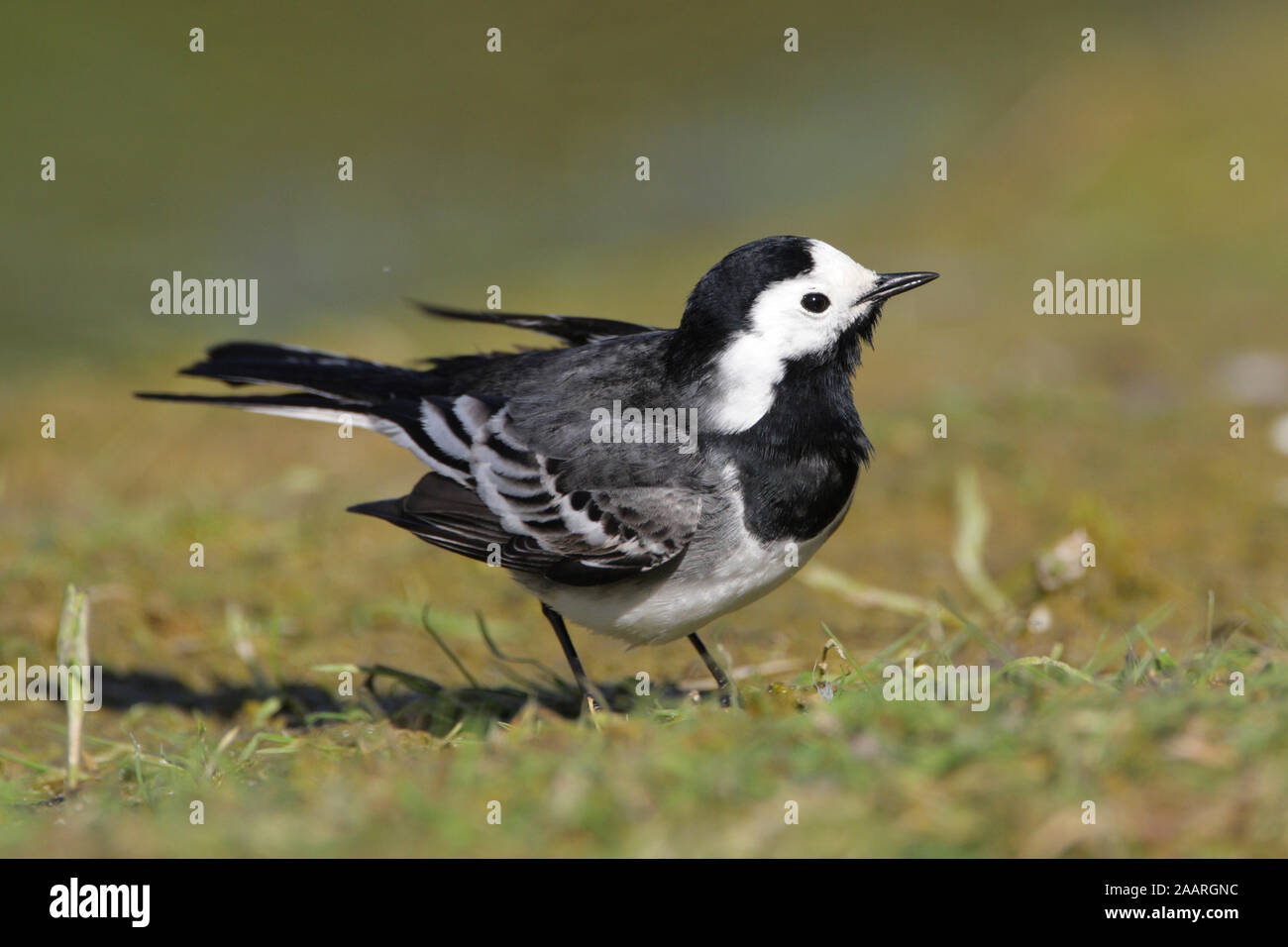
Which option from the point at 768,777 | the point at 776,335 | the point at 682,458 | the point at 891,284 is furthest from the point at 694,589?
the point at 768,777

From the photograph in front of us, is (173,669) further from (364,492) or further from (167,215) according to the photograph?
(167,215)

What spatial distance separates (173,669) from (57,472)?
3.66 meters

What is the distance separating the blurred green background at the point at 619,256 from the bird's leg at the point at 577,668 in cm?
50

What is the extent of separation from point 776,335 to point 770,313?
77mm

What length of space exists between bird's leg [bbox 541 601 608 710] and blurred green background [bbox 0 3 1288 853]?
50 cm

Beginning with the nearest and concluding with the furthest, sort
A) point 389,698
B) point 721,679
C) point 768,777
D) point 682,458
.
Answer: point 768,777, point 682,458, point 721,679, point 389,698

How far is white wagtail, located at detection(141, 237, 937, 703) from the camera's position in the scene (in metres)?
4.86

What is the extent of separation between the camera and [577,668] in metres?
5.29

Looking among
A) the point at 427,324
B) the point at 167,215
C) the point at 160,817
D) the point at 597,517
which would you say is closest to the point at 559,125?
the point at 167,215

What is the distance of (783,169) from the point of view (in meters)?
17.3

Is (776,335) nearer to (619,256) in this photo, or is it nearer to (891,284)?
(891,284)

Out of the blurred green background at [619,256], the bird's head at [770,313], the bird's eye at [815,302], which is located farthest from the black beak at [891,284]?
the blurred green background at [619,256]

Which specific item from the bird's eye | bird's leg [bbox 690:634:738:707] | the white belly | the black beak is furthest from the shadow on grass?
the black beak

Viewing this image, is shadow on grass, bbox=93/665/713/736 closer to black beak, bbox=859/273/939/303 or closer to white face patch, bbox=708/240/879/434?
white face patch, bbox=708/240/879/434
